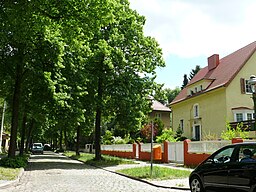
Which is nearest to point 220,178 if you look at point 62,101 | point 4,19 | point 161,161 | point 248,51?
point 4,19

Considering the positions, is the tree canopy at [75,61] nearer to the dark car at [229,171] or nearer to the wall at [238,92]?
the dark car at [229,171]

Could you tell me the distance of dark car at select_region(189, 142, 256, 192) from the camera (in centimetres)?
814

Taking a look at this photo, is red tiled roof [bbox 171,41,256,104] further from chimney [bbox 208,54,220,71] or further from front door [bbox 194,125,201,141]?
front door [bbox 194,125,201,141]

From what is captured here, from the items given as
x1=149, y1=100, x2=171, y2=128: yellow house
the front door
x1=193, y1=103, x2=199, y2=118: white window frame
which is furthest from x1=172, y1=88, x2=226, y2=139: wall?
x1=149, y1=100, x2=171, y2=128: yellow house

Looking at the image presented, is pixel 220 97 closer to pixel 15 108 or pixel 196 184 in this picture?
Answer: pixel 15 108

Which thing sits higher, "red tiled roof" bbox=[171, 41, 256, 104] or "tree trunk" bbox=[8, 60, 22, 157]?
"red tiled roof" bbox=[171, 41, 256, 104]

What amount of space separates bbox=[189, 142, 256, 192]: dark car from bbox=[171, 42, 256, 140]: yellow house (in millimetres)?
22208

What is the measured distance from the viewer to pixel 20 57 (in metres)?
20.7


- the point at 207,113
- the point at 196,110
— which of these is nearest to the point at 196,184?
the point at 207,113

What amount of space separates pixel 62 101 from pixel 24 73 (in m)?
3.10

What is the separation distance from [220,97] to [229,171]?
28.6 metres

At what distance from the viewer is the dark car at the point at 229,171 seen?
814cm

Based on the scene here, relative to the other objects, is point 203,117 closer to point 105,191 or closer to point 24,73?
point 24,73

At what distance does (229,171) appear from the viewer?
8.76 m
